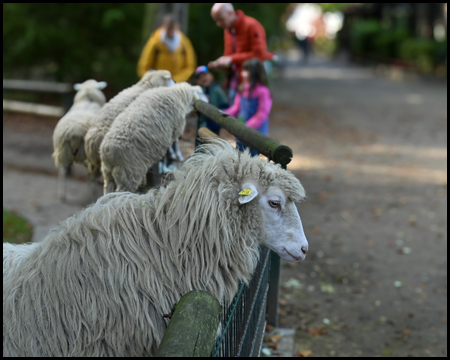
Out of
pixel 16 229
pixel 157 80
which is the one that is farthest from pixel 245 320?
pixel 16 229

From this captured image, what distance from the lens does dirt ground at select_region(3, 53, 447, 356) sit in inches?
194

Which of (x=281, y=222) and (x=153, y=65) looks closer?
(x=281, y=222)

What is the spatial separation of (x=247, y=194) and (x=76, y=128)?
170cm

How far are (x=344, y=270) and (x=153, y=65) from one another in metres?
3.19

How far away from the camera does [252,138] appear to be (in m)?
3.31

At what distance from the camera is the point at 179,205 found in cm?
271

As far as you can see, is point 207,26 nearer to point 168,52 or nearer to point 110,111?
point 168,52

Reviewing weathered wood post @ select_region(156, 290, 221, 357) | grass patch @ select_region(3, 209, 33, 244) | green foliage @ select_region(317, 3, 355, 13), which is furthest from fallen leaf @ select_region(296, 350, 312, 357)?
green foliage @ select_region(317, 3, 355, 13)

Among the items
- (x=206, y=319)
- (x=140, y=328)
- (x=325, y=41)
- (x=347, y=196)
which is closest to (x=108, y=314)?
(x=140, y=328)

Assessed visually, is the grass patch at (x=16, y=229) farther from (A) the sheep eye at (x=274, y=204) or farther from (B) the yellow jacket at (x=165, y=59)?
(A) the sheep eye at (x=274, y=204)

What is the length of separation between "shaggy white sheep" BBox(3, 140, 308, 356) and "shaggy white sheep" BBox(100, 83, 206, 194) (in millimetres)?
502

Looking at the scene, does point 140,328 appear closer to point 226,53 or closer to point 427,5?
point 226,53

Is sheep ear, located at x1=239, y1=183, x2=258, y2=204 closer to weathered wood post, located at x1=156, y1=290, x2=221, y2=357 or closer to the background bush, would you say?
weathered wood post, located at x1=156, y1=290, x2=221, y2=357

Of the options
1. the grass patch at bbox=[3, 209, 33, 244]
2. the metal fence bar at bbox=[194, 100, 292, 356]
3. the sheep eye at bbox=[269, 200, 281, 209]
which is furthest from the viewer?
the grass patch at bbox=[3, 209, 33, 244]
